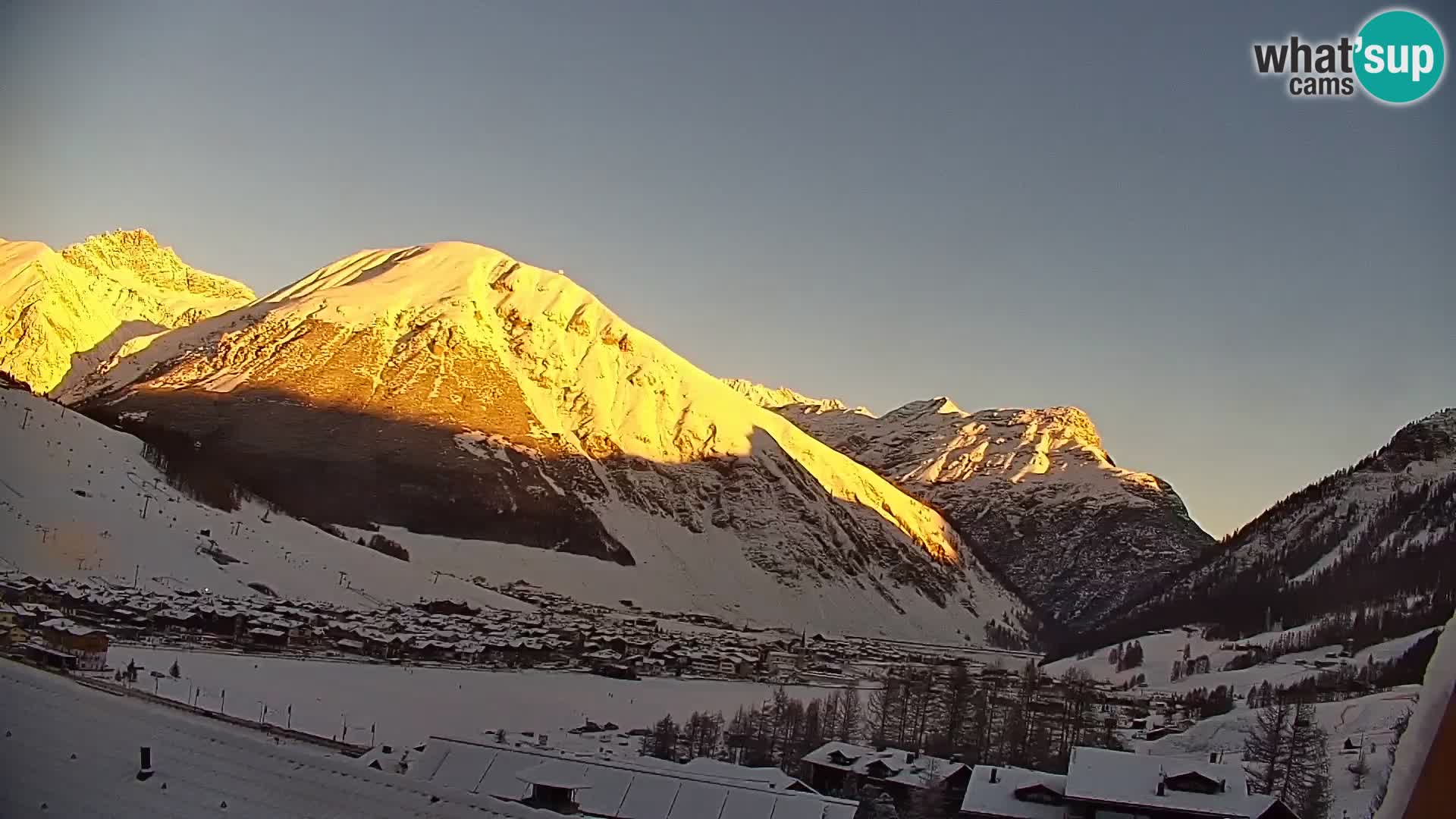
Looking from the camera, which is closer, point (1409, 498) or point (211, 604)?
point (211, 604)

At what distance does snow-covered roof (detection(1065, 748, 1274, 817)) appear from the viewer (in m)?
8.70

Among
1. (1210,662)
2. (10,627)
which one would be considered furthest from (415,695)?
(1210,662)

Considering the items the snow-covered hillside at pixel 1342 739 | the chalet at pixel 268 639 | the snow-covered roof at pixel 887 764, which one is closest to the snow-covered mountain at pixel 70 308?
the chalet at pixel 268 639

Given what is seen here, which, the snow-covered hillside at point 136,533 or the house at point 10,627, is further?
the snow-covered hillside at point 136,533

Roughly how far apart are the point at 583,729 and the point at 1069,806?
8.00 meters

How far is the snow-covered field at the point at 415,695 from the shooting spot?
14.3 meters

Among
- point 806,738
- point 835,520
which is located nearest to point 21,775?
point 806,738

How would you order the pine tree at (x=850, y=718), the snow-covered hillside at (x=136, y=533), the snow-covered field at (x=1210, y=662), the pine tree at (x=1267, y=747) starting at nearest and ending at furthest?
the pine tree at (x=1267, y=747) < the pine tree at (x=850, y=718) < the snow-covered hillside at (x=136, y=533) < the snow-covered field at (x=1210, y=662)

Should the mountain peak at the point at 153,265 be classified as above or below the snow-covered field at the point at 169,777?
above

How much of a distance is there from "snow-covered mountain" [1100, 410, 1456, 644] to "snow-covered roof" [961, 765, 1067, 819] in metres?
20.8

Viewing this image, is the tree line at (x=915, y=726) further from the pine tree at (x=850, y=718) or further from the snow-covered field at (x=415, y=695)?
the snow-covered field at (x=415, y=695)

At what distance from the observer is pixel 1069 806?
921cm

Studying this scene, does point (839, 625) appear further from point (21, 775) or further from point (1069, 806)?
point (21, 775)

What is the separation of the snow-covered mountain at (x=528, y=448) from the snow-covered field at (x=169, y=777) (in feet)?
95.4
